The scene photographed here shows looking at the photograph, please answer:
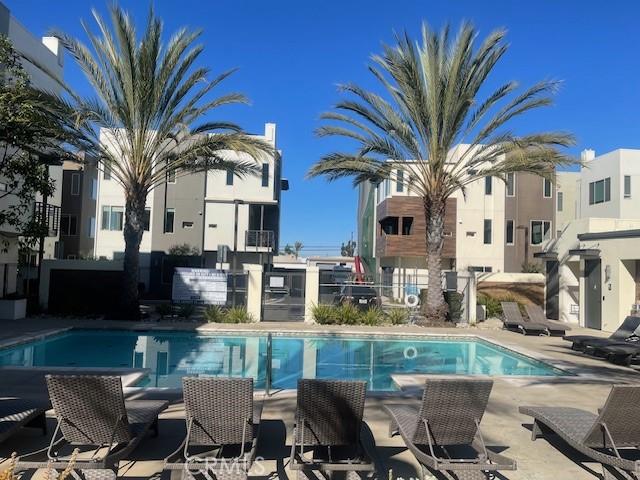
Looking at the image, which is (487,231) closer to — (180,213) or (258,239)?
(258,239)

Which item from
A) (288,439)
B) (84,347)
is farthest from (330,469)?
(84,347)

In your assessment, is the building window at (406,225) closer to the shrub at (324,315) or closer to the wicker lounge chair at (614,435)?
the shrub at (324,315)

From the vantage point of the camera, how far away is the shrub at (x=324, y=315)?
18.1m

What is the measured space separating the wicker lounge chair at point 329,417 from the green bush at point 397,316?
14011 mm

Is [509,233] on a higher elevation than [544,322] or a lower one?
higher

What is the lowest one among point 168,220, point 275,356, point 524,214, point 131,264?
point 275,356

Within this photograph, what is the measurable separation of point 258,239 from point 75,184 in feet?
48.1

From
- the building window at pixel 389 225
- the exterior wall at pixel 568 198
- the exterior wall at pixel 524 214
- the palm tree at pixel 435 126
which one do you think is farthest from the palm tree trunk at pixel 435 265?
the exterior wall at pixel 568 198

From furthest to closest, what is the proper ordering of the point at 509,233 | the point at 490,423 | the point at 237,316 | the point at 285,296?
1. the point at 509,233
2. the point at 285,296
3. the point at 237,316
4. the point at 490,423

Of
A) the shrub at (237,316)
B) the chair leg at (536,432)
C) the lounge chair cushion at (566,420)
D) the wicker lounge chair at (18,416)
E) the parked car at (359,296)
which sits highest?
the parked car at (359,296)

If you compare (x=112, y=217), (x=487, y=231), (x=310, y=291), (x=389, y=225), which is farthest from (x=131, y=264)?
(x=487, y=231)

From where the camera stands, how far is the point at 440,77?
1656 centimetres

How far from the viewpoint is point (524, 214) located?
34.3 m

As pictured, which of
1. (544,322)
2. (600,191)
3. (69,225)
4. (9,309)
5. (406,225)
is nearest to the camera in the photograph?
(9,309)
